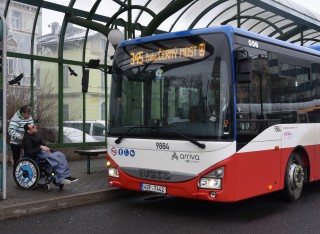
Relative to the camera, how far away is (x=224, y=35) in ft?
21.2

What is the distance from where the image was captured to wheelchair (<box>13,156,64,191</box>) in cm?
798

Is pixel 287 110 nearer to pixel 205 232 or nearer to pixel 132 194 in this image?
pixel 205 232

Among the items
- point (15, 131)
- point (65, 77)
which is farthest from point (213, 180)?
point (65, 77)

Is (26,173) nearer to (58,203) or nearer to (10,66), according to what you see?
(58,203)

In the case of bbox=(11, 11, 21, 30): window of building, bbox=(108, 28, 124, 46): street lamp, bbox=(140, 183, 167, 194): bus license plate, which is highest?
bbox=(11, 11, 21, 30): window of building

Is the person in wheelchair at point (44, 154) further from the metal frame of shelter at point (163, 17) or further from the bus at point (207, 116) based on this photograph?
the metal frame of shelter at point (163, 17)

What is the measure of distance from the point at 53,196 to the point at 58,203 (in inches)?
10.5

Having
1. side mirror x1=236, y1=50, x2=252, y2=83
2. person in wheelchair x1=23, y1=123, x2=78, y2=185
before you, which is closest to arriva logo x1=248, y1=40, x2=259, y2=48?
side mirror x1=236, y1=50, x2=252, y2=83

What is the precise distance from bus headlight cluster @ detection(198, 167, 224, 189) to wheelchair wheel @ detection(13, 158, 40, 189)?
3.21 m

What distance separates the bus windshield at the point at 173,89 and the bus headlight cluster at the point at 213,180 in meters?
0.50

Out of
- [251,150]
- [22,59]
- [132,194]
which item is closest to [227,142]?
[251,150]

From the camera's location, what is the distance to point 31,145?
321 inches

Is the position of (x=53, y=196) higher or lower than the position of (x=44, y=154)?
lower

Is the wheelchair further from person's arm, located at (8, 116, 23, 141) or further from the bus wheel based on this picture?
the bus wheel
